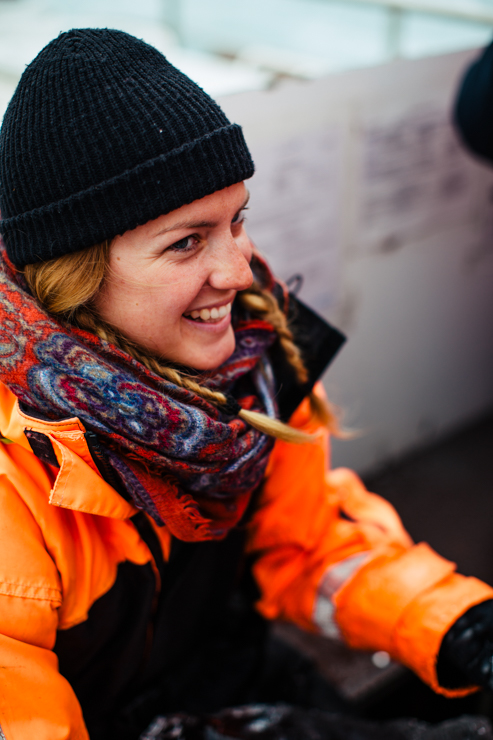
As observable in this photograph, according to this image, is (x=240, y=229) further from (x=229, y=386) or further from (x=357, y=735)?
(x=357, y=735)

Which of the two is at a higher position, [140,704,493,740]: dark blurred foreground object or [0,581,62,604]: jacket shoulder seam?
[0,581,62,604]: jacket shoulder seam

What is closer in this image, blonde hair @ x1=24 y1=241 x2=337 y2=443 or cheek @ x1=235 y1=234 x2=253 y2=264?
blonde hair @ x1=24 y1=241 x2=337 y2=443

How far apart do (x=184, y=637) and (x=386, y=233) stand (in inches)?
63.0

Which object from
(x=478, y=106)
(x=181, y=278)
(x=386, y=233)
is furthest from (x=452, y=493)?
(x=181, y=278)

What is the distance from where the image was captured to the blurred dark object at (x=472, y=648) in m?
1.02

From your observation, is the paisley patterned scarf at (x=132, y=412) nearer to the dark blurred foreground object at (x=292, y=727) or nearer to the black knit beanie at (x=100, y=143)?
the black knit beanie at (x=100, y=143)

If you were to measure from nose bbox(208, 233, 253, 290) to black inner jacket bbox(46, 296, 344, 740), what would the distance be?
0.93ft

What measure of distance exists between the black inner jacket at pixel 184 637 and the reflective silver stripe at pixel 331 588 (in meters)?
0.15

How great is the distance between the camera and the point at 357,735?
1082 millimetres

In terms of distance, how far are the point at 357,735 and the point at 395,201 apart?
172 cm

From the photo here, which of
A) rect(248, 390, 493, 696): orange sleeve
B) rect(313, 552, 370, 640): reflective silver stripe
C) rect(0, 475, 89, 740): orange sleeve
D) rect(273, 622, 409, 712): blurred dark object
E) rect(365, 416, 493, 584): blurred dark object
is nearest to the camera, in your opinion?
rect(0, 475, 89, 740): orange sleeve

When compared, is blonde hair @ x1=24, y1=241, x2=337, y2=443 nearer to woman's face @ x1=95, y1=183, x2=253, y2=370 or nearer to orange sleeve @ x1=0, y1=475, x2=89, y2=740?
woman's face @ x1=95, y1=183, x2=253, y2=370

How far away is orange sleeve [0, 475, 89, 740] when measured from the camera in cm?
78

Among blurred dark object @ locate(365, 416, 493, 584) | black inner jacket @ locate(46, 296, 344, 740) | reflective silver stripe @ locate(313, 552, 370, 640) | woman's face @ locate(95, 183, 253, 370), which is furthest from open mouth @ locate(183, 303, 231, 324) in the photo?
blurred dark object @ locate(365, 416, 493, 584)
